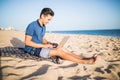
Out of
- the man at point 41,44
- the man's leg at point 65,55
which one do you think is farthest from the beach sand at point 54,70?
the man at point 41,44

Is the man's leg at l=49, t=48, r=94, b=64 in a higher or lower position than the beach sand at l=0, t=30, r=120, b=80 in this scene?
higher

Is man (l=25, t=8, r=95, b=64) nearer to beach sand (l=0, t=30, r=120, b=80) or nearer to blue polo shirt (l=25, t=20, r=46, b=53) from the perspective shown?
blue polo shirt (l=25, t=20, r=46, b=53)

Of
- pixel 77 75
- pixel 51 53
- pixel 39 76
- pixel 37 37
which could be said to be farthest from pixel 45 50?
pixel 77 75

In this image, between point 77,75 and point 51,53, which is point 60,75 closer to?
point 77,75

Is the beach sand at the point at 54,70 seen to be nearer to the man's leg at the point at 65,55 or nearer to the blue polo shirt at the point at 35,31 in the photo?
the man's leg at the point at 65,55

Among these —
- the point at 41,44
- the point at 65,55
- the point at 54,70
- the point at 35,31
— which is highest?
the point at 35,31

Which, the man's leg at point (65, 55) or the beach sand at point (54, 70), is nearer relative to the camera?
the beach sand at point (54, 70)

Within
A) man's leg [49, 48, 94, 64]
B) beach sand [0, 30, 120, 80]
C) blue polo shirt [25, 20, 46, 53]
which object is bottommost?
beach sand [0, 30, 120, 80]

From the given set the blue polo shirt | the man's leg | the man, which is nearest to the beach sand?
the man's leg

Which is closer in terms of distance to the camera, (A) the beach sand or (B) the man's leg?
(A) the beach sand

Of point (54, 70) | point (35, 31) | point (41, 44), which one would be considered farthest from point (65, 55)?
point (35, 31)

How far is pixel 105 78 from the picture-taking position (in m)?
3.30

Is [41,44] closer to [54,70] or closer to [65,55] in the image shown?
[65,55]

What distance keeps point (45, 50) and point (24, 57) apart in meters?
0.75
